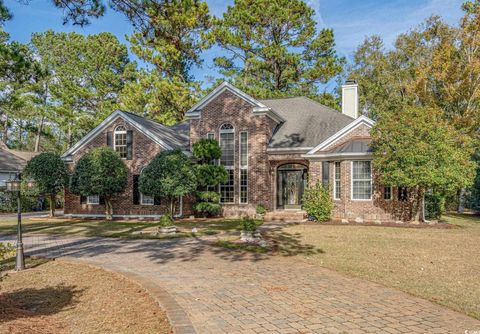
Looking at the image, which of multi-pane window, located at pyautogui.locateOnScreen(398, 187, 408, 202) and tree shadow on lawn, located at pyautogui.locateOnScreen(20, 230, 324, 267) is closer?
tree shadow on lawn, located at pyautogui.locateOnScreen(20, 230, 324, 267)

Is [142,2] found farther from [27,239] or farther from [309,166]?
[309,166]

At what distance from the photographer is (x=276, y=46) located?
33688mm

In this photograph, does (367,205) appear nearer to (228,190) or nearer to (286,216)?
(286,216)

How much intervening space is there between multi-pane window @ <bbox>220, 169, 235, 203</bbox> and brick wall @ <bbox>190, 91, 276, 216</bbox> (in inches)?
9.0

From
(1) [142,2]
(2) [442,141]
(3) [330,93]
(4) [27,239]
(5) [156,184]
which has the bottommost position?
(4) [27,239]

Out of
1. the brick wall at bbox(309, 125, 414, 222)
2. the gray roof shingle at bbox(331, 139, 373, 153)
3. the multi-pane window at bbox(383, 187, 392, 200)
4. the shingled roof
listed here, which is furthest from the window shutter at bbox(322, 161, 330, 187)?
the multi-pane window at bbox(383, 187, 392, 200)

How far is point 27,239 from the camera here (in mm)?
14344

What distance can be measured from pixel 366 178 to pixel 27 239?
1504 cm

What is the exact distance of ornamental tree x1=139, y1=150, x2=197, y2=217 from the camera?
63.4 ft

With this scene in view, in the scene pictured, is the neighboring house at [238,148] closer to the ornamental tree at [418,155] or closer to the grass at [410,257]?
the ornamental tree at [418,155]

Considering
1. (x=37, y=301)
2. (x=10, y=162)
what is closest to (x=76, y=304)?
(x=37, y=301)

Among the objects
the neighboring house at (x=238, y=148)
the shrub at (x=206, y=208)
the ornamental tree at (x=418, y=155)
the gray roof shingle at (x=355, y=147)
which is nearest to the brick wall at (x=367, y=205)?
the gray roof shingle at (x=355, y=147)

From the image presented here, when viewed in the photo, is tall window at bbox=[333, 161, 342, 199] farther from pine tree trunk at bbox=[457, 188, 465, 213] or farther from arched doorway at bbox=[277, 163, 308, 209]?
pine tree trunk at bbox=[457, 188, 465, 213]

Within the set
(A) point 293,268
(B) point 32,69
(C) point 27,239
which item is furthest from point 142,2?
(C) point 27,239
